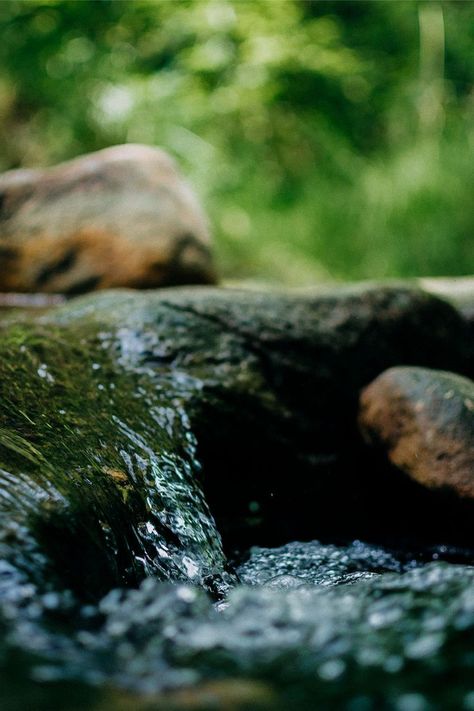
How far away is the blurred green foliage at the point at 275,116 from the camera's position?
6.11m

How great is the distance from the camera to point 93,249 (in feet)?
13.2

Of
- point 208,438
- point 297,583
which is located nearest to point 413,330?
point 208,438

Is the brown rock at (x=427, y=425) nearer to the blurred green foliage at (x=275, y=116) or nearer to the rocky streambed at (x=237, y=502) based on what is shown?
the rocky streambed at (x=237, y=502)

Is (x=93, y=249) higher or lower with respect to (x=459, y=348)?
higher

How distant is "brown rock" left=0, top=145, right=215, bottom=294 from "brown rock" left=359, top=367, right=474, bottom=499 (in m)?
1.77

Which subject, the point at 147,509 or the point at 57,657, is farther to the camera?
the point at 147,509

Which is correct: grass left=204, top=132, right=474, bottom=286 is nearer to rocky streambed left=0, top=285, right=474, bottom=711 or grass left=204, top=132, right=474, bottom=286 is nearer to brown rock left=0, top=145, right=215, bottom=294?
brown rock left=0, top=145, right=215, bottom=294

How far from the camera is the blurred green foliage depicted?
611cm

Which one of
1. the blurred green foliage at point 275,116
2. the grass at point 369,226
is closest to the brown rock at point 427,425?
the grass at point 369,226

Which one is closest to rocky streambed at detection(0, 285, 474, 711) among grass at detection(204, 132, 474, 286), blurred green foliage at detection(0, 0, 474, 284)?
grass at detection(204, 132, 474, 286)

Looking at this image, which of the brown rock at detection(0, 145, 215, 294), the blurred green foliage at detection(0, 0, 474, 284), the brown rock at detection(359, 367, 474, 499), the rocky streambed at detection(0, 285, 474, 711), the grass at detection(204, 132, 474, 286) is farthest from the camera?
the blurred green foliage at detection(0, 0, 474, 284)

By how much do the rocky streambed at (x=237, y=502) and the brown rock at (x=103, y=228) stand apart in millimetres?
1230

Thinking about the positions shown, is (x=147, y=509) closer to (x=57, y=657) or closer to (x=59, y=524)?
(x=59, y=524)

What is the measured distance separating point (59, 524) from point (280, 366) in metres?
1.38
